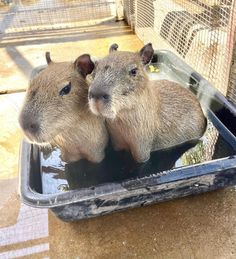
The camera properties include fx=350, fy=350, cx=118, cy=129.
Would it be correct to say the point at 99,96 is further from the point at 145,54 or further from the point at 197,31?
the point at 197,31

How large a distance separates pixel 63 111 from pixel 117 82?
0.29 meters

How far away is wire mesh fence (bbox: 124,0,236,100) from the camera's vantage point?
2695 millimetres

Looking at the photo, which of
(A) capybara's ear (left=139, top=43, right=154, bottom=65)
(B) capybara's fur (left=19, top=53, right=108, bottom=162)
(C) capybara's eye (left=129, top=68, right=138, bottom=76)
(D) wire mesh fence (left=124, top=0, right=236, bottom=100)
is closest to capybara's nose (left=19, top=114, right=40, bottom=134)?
(B) capybara's fur (left=19, top=53, right=108, bottom=162)

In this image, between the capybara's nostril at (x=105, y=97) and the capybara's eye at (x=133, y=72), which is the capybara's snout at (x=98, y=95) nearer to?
the capybara's nostril at (x=105, y=97)

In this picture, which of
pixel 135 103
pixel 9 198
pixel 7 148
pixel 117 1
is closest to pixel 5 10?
pixel 117 1

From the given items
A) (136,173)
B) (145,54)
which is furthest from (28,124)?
(136,173)

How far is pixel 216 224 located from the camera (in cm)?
200

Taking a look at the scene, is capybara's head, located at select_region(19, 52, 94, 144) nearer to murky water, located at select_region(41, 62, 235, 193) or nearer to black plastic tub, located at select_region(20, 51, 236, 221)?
black plastic tub, located at select_region(20, 51, 236, 221)

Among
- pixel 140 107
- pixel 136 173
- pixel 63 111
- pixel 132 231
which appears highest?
pixel 63 111

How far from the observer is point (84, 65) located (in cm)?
179

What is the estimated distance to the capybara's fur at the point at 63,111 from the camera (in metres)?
1.59

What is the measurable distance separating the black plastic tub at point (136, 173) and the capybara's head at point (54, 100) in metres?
0.33

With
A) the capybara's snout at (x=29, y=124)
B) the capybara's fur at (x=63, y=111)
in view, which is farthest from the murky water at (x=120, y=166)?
the capybara's snout at (x=29, y=124)

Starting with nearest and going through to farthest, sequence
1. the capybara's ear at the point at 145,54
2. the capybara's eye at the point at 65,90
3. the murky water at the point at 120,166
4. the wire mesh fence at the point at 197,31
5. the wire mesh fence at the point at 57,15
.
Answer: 1. the capybara's eye at the point at 65,90
2. the capybara's ear at the point at 145,54
3. the murky water at the point at 120,166
4. the wire mesh fence at the point at 197,31
5. the wire mesh fence at the point at 57,15
